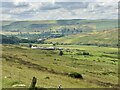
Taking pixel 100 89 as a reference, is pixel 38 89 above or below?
above

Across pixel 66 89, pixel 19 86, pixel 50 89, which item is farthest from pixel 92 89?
pixel 19 86

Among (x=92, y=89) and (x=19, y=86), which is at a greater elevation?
(x=19, y=86)

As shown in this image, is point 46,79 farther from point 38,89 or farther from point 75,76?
point 38,89

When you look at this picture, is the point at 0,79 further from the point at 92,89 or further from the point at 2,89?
the point at 92,89

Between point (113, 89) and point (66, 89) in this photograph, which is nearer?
point (66, 89)

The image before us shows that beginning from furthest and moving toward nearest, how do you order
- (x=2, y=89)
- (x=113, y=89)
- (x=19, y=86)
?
1. (x=113, y=89)
2. (x=19, y=86)
3. (x=2, y=89)

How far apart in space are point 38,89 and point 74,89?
1055 cm

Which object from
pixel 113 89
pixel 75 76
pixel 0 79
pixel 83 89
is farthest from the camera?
pixel 75 76

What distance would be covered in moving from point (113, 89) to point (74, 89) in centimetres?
1420

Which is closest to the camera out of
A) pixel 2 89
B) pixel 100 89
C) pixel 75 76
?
pixel 2 89

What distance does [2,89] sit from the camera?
118ft

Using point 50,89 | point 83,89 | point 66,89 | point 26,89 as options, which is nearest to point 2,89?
point 26,89

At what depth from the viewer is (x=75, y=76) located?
64938 mm

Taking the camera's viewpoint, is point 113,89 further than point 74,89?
Yes
